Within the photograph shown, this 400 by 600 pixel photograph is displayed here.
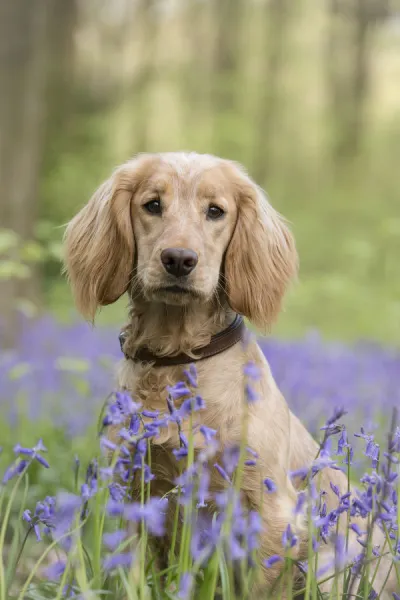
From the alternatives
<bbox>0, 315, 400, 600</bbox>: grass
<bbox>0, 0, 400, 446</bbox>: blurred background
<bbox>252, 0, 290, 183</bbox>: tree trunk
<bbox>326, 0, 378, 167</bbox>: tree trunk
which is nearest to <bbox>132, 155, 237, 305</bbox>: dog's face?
<bbox>0, 315, 400, 600</bbox>: grass

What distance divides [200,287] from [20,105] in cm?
446

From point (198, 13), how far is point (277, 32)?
1296 mm

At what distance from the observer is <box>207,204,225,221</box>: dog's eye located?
2592 millimetres

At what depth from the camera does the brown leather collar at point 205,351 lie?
8.04 ft

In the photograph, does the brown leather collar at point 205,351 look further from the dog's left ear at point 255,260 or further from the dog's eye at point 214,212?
the dog's eye at point 214,212

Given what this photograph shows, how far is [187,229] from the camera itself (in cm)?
241

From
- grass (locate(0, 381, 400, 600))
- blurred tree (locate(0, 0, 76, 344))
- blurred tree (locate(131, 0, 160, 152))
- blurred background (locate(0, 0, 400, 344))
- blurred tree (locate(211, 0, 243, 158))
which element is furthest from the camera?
blurred tree (locate(211, 0, 243, 158))

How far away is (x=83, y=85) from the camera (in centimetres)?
1230

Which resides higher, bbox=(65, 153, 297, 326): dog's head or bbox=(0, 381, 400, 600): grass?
bbox=(65, 153, 297, 326): dog's head

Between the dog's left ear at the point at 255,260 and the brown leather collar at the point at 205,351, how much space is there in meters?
0.07

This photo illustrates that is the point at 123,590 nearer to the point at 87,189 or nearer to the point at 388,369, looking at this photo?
the point at 388,369

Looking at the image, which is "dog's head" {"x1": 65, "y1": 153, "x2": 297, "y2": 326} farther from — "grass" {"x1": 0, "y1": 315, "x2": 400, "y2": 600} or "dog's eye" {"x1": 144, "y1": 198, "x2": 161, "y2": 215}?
"grass" {"x1": 0, "y1": 315, "x2": 400, "y2": 600}

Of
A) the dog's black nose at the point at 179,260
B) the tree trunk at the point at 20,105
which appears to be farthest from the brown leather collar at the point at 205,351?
the tree trunk at the point at 20,105

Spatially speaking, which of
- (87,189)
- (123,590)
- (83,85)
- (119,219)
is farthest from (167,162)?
(83,85)
